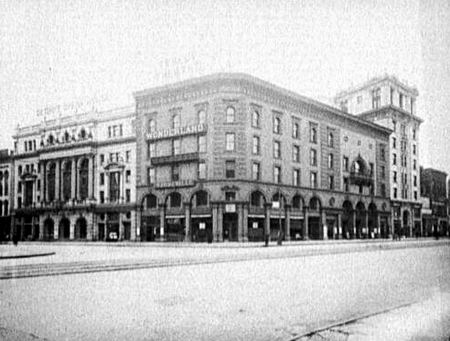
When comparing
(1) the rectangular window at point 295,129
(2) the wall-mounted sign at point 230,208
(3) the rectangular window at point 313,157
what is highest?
(1) the rectangular window at point 295,129

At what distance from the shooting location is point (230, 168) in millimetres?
41625

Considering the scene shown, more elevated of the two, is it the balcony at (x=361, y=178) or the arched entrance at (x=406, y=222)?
the balcony at (x=361, y=178)

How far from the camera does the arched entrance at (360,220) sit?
55500 millimetres

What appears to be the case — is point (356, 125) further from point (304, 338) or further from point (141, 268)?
point (304, 338)

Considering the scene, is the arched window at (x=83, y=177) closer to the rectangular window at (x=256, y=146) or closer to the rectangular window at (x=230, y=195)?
the rectangular window at (x=230, y=195)

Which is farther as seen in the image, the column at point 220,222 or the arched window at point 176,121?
the arched window at point 176,121

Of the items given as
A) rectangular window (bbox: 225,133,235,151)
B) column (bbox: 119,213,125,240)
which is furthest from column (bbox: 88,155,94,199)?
rectangular window (bbox: 225,133,235,151)

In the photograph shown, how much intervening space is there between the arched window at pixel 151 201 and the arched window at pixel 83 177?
11.0 metres

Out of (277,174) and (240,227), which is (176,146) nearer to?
(277,174)

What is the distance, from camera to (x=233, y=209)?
134ft

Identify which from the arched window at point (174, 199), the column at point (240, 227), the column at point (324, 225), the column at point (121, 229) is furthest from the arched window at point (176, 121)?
the column at point (324, 225)

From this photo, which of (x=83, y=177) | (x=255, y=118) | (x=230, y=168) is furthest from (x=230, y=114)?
(x=83, y=177)

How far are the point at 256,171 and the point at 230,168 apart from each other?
2572mm

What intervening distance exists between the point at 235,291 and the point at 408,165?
46.0 meters
